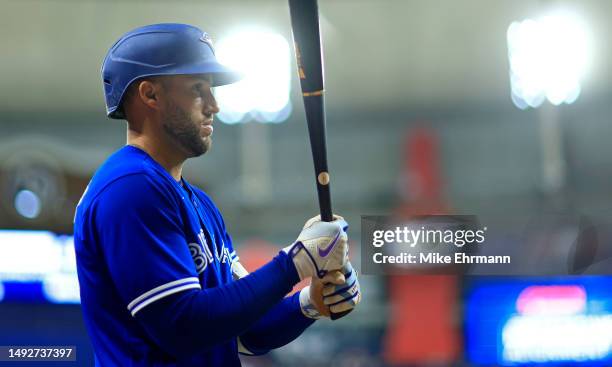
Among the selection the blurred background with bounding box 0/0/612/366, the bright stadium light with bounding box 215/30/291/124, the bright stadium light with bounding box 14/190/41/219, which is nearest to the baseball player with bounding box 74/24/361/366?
Answer: the bright stadium light with bounding box 14/190/41/219

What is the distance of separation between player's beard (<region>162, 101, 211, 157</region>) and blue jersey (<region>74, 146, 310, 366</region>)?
73 mm

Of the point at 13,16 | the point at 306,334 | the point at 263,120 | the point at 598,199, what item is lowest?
the point at 306,334

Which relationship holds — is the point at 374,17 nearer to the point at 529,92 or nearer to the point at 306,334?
the point at 529,92

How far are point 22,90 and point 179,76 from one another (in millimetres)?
12481

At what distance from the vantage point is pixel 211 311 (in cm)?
146

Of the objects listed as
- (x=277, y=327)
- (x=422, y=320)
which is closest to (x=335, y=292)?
(x=277, y=327)

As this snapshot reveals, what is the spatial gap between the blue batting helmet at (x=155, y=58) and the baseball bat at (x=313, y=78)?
0.18 meters

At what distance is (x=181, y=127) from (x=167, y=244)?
272 millimetres

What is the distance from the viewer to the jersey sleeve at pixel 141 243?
1.45 meters

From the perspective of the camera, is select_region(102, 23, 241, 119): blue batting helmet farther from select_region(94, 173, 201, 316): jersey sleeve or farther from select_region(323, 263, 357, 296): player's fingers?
select_region(323, 263, 357, 296): player's fingers

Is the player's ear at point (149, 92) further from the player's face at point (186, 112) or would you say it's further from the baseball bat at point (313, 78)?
the baseball bat at point (313, 78)

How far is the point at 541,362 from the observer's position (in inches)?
329

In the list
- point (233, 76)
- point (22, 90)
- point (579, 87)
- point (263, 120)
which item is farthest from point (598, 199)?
point (233, 76)

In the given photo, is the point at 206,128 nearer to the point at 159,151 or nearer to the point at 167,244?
the point at 159,151
